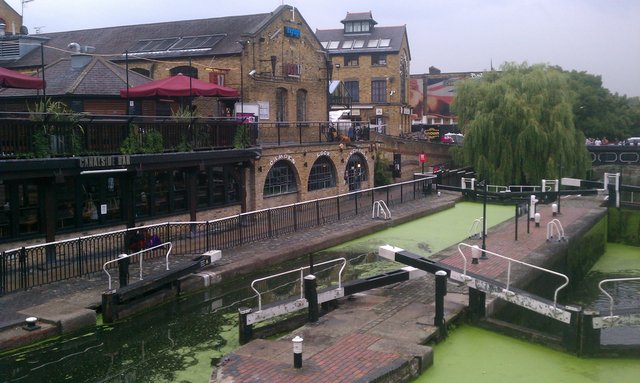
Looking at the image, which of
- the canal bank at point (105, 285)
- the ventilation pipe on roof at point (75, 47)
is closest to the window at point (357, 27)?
the ventilation pipe on roof at point (75, 47)

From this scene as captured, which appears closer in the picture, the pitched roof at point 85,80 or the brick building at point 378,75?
the pitched roof at point 85,80

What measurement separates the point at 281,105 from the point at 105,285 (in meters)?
16.9

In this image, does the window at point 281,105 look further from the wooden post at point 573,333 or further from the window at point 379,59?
the window at point 379,59

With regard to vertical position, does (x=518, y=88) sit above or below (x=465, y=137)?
above

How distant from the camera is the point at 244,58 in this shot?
26188mm

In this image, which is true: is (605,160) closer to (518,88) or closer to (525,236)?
(518,88)

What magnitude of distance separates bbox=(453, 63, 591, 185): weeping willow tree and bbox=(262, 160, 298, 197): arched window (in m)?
10.7

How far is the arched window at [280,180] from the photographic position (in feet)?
80.3

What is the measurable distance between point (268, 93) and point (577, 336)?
19620 millimetres

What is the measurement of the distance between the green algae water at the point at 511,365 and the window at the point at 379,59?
1692 inches

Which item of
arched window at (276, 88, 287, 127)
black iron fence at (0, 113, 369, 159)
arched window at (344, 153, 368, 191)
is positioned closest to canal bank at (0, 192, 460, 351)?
black iron fence at (0, 113, 369, 159)

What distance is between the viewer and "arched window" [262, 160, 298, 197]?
24484mm

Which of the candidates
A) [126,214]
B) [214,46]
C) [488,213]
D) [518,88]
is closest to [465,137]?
[518,88]

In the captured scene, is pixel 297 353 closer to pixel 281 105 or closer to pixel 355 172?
pixel 281 105
